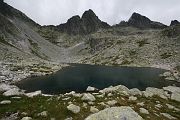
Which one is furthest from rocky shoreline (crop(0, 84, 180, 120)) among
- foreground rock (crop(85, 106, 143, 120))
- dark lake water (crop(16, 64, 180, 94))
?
dark lake water (crop(16, 64, 180, 94))

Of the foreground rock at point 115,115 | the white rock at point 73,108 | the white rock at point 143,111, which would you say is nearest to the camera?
the foreground rock at point 115,115

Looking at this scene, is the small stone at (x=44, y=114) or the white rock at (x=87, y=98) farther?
the white rock at (x=87, y=98)

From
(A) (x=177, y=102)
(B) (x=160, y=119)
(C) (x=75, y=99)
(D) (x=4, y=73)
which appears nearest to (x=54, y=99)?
(C) (x=75, y=99)

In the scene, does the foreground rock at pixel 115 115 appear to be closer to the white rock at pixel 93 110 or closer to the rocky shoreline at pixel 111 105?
the rocky shoreline at pixel 111 105

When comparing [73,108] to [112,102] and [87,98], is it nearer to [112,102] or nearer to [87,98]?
[87,98]

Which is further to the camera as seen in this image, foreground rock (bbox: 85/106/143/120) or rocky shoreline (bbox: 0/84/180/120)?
rocky shoreline (bbox: 0/84/180/120)

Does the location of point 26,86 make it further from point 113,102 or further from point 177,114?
point 177,114

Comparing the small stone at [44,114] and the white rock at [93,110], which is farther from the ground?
the white rock at [93,110]

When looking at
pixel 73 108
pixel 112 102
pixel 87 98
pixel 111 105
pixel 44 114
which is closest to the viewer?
pixel 44 114

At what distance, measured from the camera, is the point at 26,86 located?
5681 cm

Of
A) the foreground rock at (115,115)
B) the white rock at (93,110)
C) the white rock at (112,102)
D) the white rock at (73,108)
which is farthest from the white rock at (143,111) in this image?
the white rock at (73,108)

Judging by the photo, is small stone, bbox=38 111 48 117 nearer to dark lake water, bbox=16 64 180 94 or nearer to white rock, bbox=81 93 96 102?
white rock, bbox=81 93 96 102

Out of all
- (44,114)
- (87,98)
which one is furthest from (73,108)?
(87,98)

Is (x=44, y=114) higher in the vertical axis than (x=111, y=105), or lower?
lower
